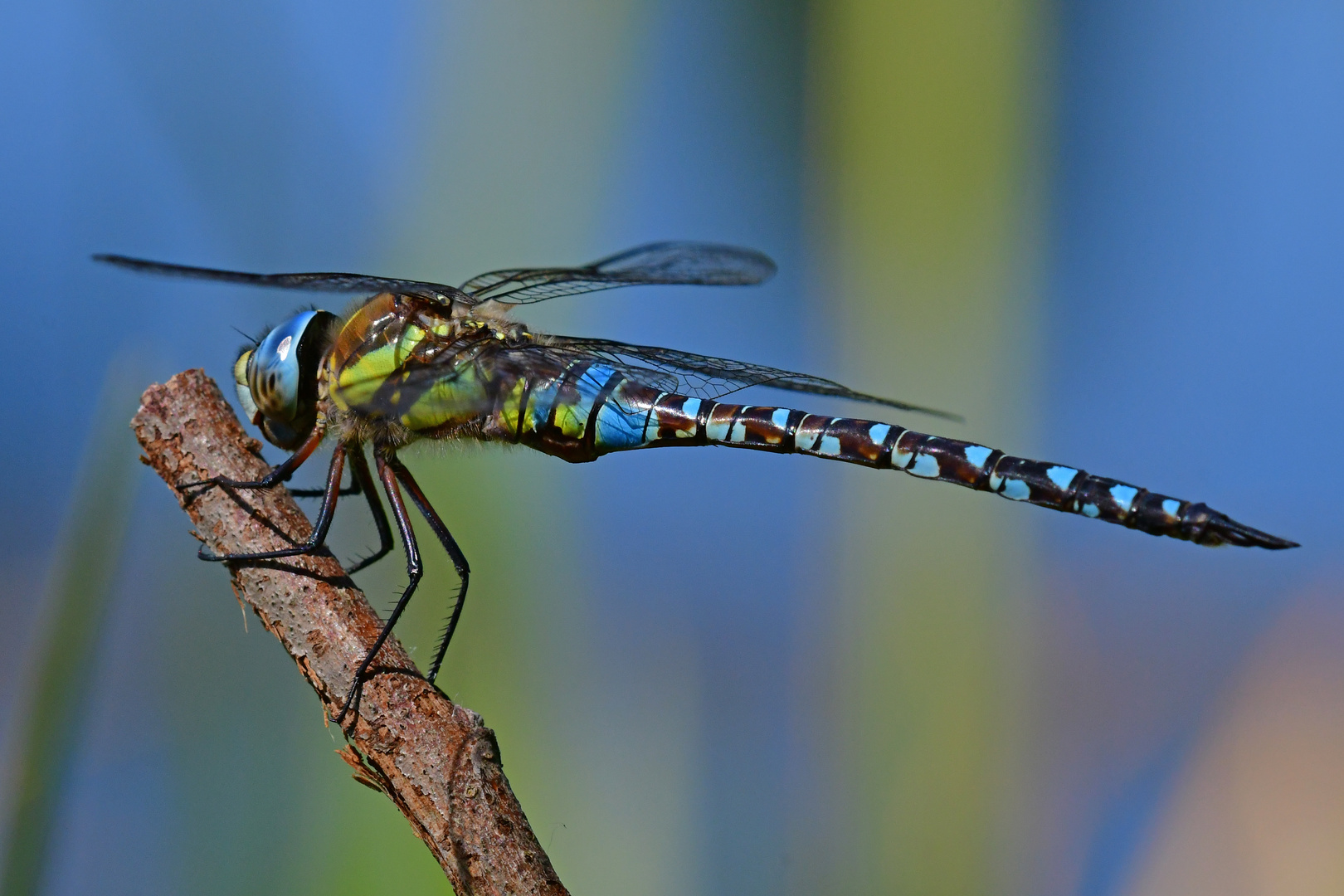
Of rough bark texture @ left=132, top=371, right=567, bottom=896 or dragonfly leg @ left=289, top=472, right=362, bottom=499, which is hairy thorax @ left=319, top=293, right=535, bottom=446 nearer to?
dragonfly leg @ left=289, top=472, right=362, bottom=499

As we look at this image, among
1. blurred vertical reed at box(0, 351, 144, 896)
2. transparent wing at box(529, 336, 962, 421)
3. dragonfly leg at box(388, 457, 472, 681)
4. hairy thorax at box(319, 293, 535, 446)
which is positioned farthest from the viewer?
transparent wing at box(529, 336, 962, 421)

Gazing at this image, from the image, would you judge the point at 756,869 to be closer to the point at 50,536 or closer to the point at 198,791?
the point at 198,791

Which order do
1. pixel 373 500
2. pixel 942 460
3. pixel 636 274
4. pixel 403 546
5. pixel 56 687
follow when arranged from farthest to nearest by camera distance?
1. pixel 636 274
2. pixel 373 500
3. pixel 403 546
4. pixel 942 460
5. pixel 56 687

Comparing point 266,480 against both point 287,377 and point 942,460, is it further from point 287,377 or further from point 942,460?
point 942,460

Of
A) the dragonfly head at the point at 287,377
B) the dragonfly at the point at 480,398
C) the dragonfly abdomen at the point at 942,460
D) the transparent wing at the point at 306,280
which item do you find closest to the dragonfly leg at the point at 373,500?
the dragonfly at the point at 480,398

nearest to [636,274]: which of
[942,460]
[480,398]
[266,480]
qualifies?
[480,398]

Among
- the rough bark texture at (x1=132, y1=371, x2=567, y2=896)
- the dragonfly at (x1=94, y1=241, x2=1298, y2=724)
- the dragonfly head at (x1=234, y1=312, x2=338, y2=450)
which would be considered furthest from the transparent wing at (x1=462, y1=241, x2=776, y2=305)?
the rough bark texture at (x1=132, y1=371, x2=567, y2=896)
